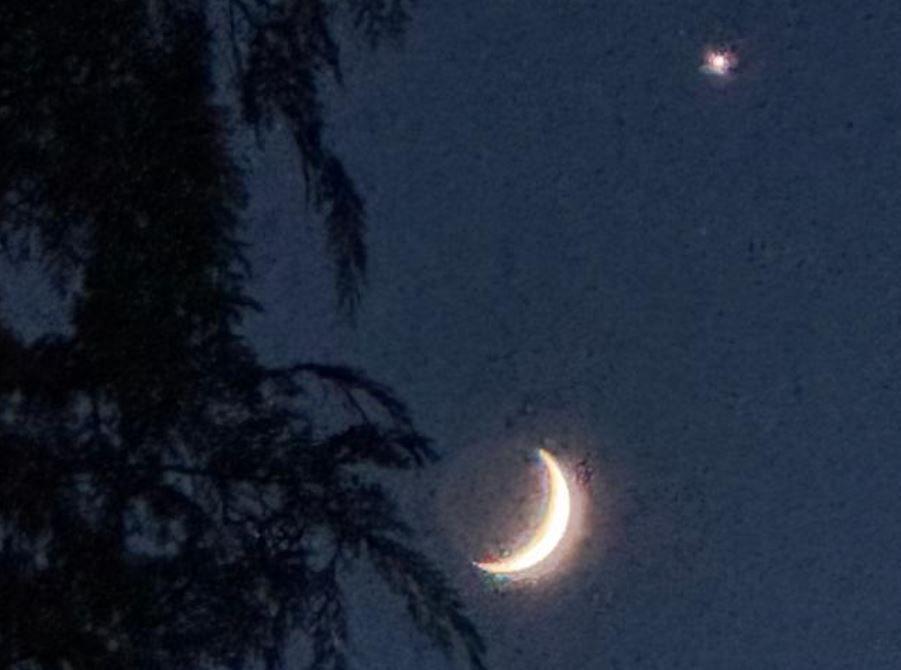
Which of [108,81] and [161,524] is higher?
[108,81]

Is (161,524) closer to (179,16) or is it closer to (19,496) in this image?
(19,496)

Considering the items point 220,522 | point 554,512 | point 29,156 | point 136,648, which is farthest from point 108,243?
point 554,512

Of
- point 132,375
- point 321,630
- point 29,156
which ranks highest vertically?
point 29,156

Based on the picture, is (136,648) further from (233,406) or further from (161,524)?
(233,406)

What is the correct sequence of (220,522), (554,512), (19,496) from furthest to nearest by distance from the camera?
1. (554,512)
2. (220,522)
3. (19,496)

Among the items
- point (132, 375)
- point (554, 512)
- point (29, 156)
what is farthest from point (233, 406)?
point (554, 512)

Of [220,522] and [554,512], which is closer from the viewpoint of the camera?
[220,522]

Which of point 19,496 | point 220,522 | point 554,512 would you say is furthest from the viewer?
point 554,512
